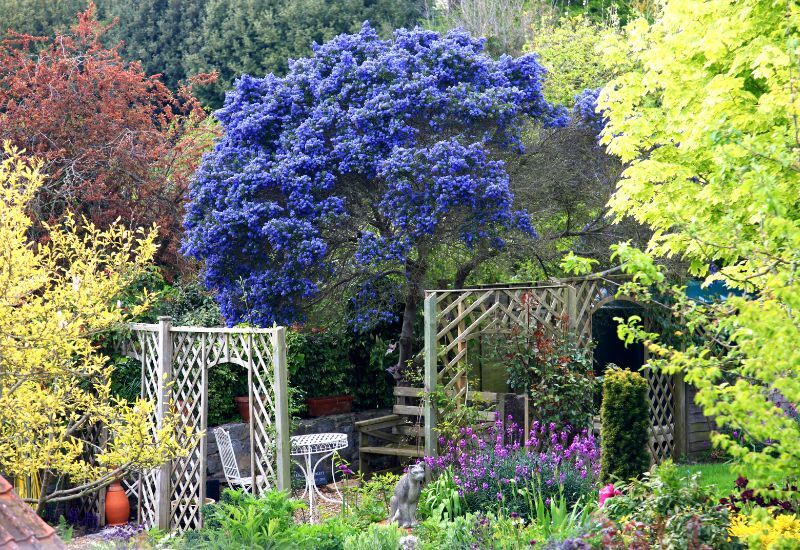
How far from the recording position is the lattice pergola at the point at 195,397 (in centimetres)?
765

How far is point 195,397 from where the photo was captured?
8.40 meters

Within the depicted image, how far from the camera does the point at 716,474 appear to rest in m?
10.1

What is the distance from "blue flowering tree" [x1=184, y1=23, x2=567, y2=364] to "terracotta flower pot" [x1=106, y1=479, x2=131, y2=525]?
6.85ft

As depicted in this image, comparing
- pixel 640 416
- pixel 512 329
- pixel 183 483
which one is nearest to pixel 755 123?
pixel 640 416

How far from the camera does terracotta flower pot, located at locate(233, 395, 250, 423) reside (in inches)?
392

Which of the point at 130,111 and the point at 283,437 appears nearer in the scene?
the point at 283,437

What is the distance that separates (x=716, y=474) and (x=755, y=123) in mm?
4501

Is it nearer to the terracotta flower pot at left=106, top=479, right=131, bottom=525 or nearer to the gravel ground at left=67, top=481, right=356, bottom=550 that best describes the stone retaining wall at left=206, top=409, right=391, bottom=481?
the gravel ground at left=67, top=481, right=356, bottom=550

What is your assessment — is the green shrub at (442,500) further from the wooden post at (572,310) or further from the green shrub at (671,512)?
the wooden post at (572,310)

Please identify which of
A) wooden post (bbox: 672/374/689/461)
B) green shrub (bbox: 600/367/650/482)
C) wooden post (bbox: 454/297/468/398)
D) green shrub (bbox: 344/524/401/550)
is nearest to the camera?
green shrub (bbox: 344/524/401/550)

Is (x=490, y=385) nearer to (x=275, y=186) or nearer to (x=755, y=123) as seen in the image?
(x=275, y=186)

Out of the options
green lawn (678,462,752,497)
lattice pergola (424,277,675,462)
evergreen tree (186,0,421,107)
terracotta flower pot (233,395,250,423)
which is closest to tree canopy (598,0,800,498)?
lattice pergola (424,277,675,462)

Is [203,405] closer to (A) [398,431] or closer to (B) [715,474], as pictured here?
(A) [398,431]

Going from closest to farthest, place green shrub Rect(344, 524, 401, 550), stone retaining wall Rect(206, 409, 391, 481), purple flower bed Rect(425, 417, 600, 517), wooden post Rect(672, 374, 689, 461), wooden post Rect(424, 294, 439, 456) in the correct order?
green shrub Rect(344, 524, 401, 550), purple flower bed Rect(425, 417, 600, 517), wooden post Rect(424, 294, 439, 456), stone retaining wall Rect(206, 409, 391, 481), wooden post Rect(672, 374, 689, 461)
